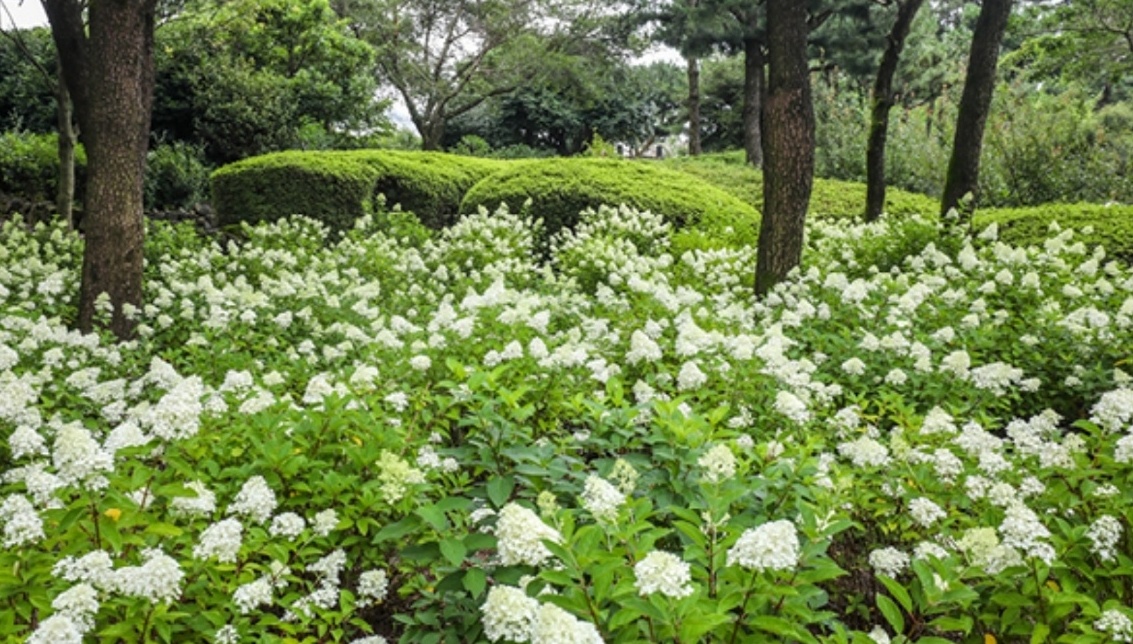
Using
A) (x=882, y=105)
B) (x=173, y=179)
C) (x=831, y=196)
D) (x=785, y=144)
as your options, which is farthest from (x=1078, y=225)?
(x=173, y=179)

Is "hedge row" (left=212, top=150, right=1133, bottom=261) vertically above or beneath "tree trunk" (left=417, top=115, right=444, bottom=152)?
beneath

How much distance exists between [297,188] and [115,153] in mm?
4981

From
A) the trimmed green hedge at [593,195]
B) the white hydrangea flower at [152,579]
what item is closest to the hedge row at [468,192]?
the trimmed green hedge at [593,195]

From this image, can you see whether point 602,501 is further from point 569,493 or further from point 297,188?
point 297,188

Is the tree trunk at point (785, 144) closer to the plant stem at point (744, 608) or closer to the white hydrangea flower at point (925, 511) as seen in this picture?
the white hydrangea flower at point (925, 511)

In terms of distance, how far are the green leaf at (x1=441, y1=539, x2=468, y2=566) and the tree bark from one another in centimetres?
450

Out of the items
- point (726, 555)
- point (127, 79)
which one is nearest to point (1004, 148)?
point (127, 79)

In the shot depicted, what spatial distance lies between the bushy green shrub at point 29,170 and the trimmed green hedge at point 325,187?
9.54 feet

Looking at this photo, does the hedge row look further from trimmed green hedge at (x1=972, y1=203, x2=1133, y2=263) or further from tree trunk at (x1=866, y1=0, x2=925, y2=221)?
tree trunk at (x1=866, y1=0, x2=925, y2=221)

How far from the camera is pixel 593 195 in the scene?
9.91 m

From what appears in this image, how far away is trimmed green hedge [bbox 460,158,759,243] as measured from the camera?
9859 mm

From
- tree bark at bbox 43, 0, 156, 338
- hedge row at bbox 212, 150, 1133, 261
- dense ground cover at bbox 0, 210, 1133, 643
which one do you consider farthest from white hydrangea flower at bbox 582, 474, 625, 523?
hedge row at bbox 212, 150, 1133, 261

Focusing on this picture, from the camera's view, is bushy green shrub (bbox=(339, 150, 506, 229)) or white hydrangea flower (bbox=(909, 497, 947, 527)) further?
bushy green shrub (bbox=(339, 150, 506, 229))

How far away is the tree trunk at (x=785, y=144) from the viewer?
5.97 metres
